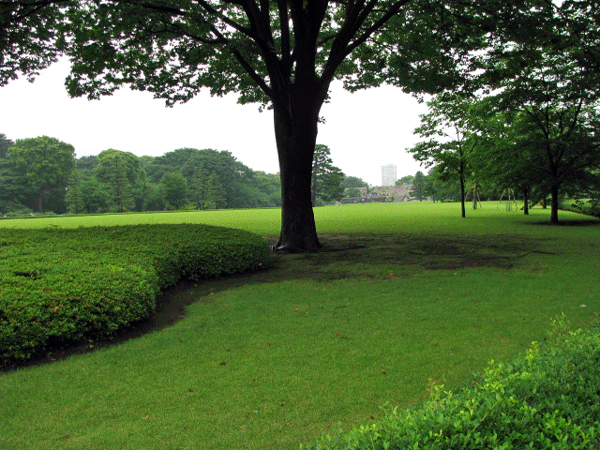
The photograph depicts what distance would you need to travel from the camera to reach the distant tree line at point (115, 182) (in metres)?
60.2

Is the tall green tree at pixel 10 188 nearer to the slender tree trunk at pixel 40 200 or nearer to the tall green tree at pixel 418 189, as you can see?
the slender tree trunk at pixel 40 200

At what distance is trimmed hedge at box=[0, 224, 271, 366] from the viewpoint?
14.2 feet

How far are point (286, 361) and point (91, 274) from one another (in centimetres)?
308

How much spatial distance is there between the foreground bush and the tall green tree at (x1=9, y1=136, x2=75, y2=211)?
72110 mm

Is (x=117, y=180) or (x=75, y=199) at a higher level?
(x=117, y=180)

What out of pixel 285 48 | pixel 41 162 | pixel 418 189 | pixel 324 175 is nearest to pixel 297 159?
pixel 285 48

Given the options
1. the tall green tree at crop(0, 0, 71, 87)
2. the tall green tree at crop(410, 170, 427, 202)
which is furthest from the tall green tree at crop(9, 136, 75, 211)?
the tall green tree at crop(410, 170, 427, 202)

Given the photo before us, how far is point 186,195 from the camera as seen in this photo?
71250 millimetres

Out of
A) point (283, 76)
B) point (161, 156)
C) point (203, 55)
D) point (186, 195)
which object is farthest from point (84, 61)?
point (161, 156)

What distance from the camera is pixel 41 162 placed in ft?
204

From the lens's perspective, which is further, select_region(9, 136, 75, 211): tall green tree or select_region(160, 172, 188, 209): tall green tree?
select_region(160, 172, 188, 209): tall green tree

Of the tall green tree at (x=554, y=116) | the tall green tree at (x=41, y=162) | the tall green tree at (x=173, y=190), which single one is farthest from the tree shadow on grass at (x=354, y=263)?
the tall green tree at (x=41, y=162)

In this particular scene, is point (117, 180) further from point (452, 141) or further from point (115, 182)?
point (452, 141)

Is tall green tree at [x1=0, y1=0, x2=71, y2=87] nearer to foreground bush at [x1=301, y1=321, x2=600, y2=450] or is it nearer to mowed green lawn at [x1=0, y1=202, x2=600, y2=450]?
mowed green lawn at [x1=0, y1=202, x2=600, y2=450]
